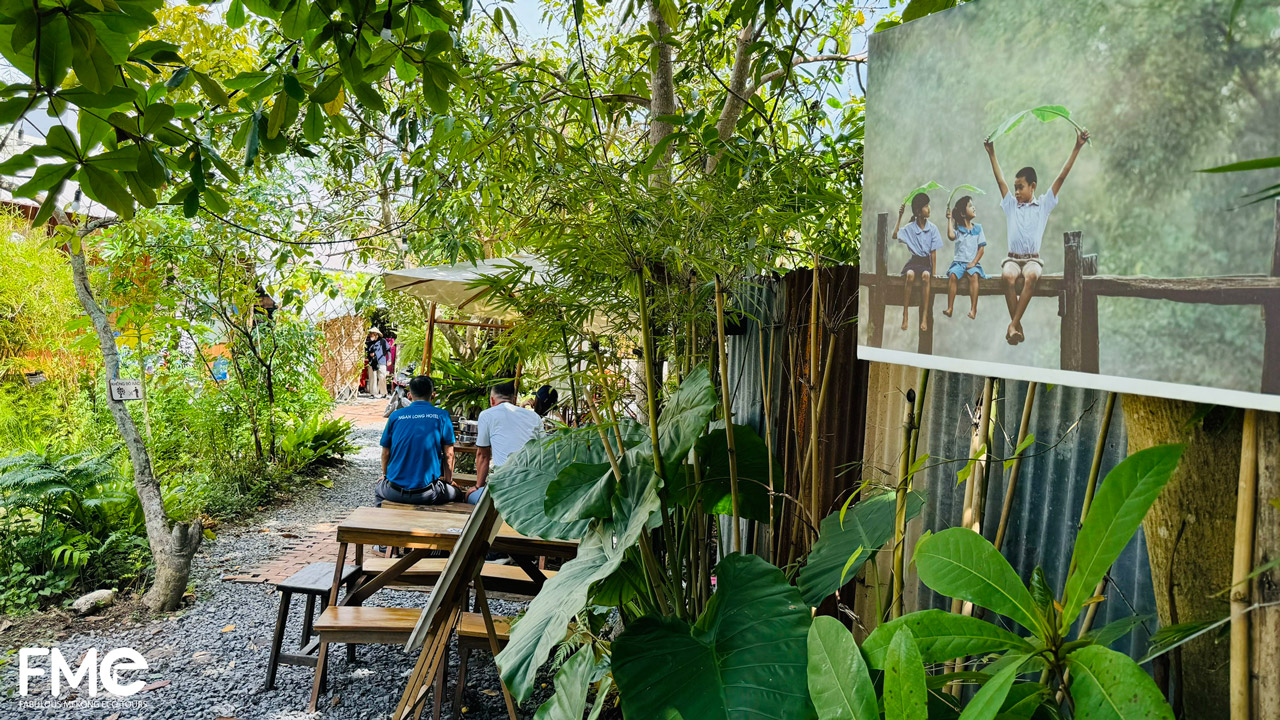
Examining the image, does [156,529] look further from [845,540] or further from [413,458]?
[845,540]

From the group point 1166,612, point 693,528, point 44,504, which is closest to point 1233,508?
point 1166,612

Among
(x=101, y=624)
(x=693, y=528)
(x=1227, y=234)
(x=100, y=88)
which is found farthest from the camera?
(x=101, y=624)

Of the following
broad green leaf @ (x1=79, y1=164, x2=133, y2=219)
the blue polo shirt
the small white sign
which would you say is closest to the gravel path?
the blue polo shirt

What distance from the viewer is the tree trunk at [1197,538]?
93 cm

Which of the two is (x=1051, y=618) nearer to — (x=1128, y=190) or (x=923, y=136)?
(x=1128, y=190)

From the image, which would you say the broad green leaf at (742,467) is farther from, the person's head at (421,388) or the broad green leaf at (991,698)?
the person's head at (421,388)

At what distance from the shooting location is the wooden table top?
3.37 meters

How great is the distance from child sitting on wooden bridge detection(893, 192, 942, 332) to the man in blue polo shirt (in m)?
4.06

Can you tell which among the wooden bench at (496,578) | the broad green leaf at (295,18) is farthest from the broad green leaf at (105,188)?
the wooden bench at (496,578)

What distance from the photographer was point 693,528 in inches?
89.0

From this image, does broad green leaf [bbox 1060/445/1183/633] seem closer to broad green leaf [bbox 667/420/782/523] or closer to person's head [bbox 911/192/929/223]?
person's head [bbox 911/192/929/223]

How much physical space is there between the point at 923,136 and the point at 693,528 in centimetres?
136

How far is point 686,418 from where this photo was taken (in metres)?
1.89

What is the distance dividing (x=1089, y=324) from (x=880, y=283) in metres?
0.38
